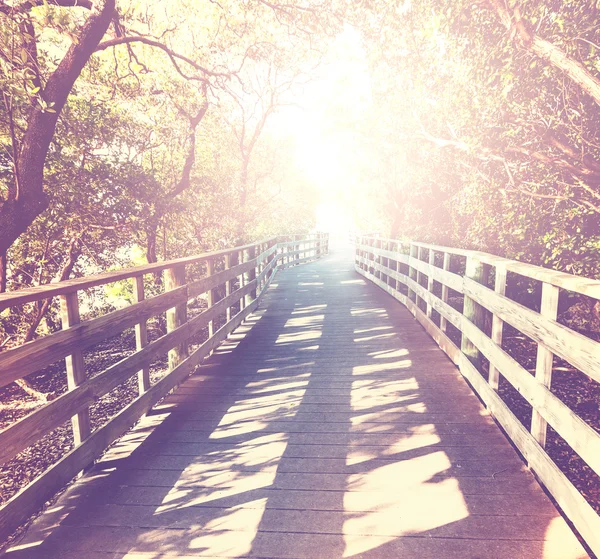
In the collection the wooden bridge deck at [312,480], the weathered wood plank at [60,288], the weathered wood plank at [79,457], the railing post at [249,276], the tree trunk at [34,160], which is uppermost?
the tree trunk at [34,160]

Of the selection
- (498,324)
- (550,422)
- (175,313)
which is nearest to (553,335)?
(550,422)

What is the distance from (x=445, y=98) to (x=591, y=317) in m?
6.38

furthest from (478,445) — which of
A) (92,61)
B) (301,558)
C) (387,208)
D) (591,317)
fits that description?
(387,208)

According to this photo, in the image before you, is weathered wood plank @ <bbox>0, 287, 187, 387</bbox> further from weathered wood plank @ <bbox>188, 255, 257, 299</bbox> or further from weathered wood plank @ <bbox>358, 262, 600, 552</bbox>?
weathered wood plank @ <bbox>358, 262, 600, 552</bbox>

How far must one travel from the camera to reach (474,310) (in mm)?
4711

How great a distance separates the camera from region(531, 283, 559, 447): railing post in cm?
283

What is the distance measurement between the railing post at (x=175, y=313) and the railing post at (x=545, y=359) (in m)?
3.43

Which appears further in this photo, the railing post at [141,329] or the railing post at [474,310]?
the railing post at [474,310]

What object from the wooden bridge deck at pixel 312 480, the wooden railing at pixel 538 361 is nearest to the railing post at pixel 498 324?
the wooden railing at pixel 538 361

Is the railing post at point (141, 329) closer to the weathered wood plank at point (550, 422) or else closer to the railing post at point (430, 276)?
the weathered wood plank at point (550, 422)

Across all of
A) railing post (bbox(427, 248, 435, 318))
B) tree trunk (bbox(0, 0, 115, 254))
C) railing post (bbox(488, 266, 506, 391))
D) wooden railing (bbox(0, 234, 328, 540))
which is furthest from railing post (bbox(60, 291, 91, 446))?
railing post (bbox(427, 248, 435, 318))

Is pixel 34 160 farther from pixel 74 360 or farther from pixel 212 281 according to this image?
pixel 74 360

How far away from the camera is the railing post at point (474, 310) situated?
184 inches

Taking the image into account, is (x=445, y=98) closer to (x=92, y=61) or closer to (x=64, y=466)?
(x=92, y=61)
